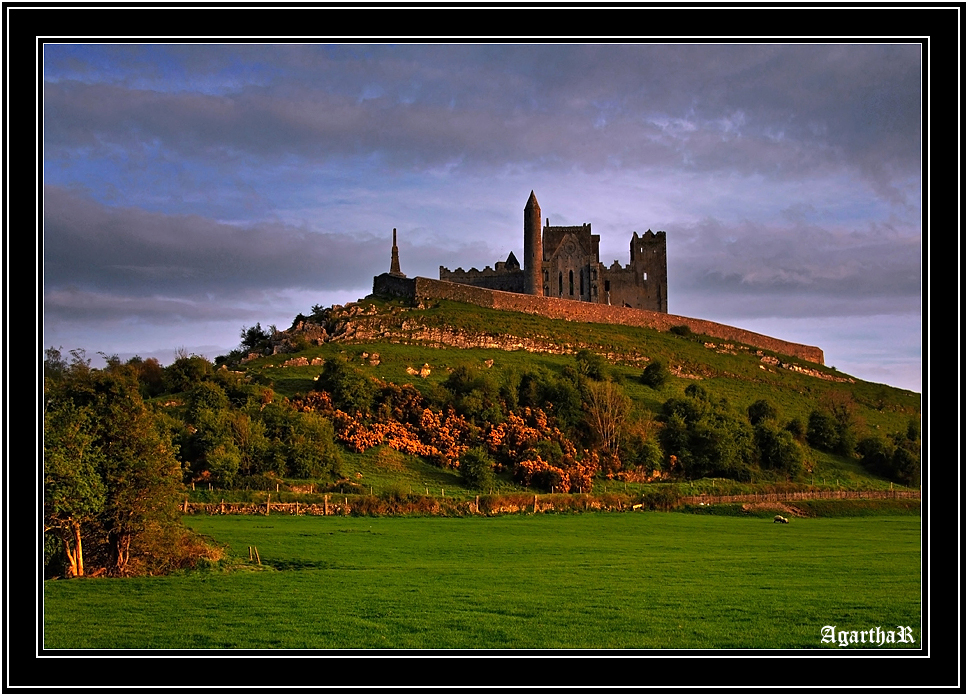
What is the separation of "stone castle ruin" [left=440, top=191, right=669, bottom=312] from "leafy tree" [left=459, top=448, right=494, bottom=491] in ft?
168

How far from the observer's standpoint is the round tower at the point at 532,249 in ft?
299

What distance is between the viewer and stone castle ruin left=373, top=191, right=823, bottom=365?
85.9m

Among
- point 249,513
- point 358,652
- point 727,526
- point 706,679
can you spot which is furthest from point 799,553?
point 249,513

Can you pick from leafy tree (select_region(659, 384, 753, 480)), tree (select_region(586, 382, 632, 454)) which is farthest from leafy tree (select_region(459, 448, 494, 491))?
leafy tree (select_region(659, 384, 753, 480))

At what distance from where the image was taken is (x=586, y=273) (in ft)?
333

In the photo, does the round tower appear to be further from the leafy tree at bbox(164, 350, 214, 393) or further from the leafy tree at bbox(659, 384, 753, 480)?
the leafy tree at bbox(164, 350, 214, 393)

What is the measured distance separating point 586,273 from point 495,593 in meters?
82.8

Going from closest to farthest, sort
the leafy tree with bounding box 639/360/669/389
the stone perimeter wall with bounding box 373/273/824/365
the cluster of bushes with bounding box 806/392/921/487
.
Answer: the cluster of bushes with bounding box 806/392/921/487 < the leafy tree with bounding box 639/360/669/389 < the stone perimeter wall with bounding box 373/273/824/365

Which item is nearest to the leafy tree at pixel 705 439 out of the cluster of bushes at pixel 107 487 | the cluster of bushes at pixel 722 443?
the cluster of bushes at pixel 722 443

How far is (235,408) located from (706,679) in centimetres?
3578

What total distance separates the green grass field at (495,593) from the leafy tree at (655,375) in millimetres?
33257

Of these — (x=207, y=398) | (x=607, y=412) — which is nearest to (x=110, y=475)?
(x=207, y=398)

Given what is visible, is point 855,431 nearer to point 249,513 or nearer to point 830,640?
point 249,513

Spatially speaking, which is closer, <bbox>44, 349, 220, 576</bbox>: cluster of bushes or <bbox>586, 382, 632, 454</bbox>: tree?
<bbox>44, 349, 220, 576</bbox>: cluster of bushes
